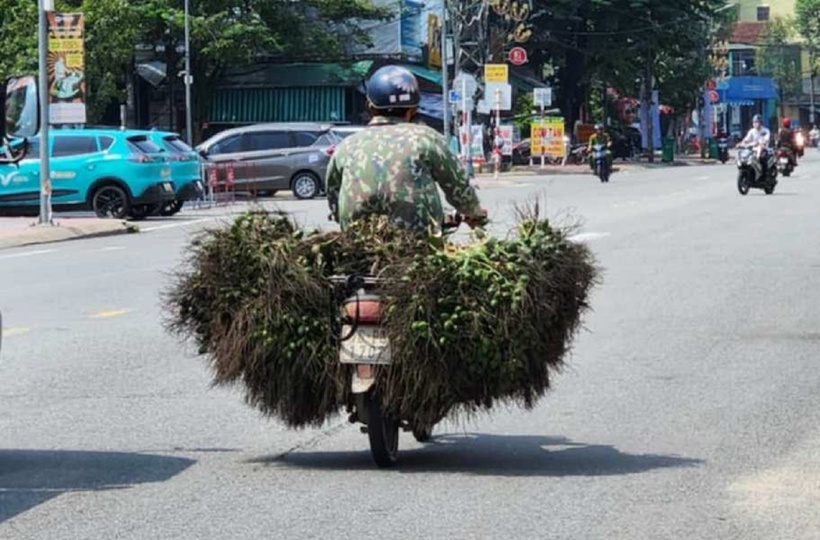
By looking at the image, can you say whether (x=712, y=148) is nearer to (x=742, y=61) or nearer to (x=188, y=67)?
(x=188, y=67)

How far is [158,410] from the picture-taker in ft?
32.8

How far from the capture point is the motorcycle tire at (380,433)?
7.92m

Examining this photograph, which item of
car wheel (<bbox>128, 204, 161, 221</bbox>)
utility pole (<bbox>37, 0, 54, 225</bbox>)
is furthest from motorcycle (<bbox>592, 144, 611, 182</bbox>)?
utility pole (<bbox>37, 0, 54, 225</bbox>)

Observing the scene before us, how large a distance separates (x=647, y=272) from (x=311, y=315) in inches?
420

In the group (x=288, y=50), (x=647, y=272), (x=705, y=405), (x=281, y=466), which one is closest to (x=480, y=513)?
(x=281, y=466)

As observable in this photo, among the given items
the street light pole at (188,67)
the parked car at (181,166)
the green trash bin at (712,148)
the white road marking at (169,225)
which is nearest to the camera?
the white road marking at (169,225)

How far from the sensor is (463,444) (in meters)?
8.87

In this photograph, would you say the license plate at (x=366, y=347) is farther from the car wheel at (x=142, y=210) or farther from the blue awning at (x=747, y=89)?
the blue awning at (x=747, y=89)

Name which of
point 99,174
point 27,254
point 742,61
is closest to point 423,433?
point 27,254

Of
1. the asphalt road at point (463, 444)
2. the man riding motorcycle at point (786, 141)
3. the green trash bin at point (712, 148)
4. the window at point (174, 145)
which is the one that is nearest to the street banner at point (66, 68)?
the window at point (174, 145)

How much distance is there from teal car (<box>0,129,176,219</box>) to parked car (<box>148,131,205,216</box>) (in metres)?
0.16

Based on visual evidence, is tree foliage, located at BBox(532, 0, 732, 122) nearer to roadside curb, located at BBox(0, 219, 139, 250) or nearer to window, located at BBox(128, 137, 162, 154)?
window, located at BBox(128, 137, 162, 154)

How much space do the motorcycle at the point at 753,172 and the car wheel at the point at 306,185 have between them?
9817 millimetres

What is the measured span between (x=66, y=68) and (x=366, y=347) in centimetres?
2166
